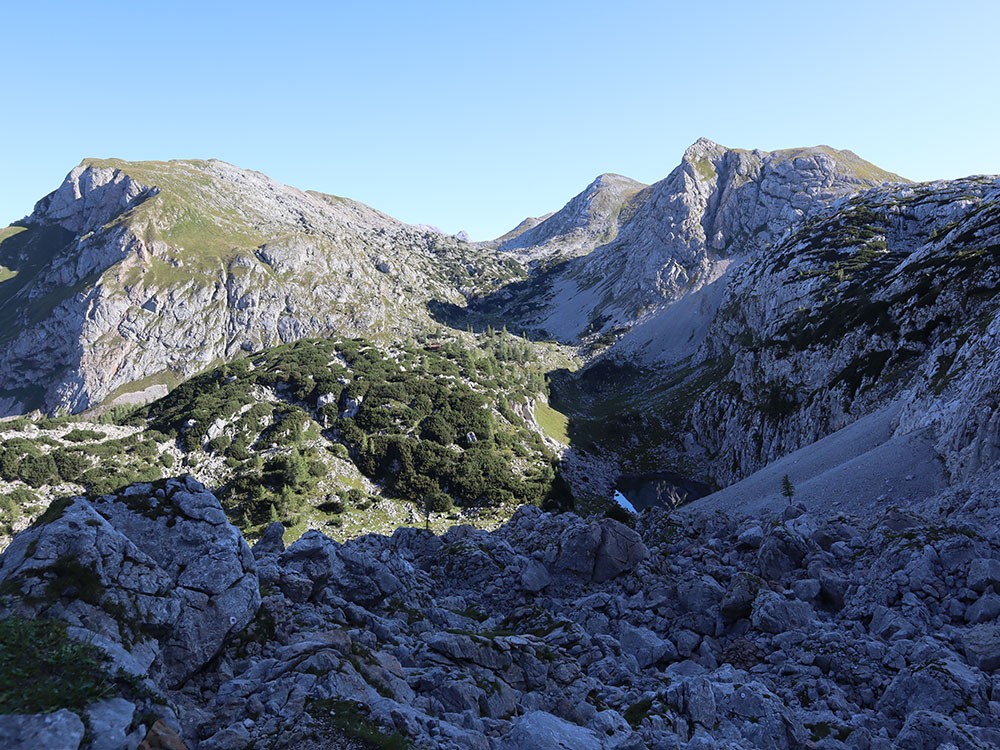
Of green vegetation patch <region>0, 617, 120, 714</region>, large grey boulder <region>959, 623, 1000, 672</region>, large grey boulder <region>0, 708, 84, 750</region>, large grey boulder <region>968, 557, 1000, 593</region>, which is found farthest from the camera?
→ large grey boulder <region>968, 557, 1000, 593</region>

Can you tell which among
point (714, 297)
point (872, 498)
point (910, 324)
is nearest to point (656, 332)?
point (714, 297)

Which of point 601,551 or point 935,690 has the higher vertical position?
point 601,551

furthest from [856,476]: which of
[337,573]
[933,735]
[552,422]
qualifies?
[552,422]

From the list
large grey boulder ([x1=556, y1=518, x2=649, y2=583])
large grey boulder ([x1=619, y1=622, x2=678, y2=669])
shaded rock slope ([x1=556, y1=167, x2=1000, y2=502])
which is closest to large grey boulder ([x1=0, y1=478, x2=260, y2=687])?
large grey boulder ([x1=619, y1=622, x2=678, y2=669])

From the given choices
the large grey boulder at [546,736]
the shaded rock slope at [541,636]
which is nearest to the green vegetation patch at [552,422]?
the shaded rock slope at [541,636]

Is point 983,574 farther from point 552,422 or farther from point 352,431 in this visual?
point 552,422

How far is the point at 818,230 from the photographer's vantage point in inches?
5251

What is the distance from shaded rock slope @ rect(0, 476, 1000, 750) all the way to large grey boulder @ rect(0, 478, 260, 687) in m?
0.06

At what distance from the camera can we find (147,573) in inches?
583

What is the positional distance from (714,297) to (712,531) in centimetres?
14818

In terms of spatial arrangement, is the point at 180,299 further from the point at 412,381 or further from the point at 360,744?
the point at 360,744

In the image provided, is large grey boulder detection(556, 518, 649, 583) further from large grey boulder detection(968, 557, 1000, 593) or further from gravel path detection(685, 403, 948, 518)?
gravel path detection(685, 403, 948, 518)

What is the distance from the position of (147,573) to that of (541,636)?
14509 mm

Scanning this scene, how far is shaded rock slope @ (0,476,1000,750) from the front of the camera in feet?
41.5
